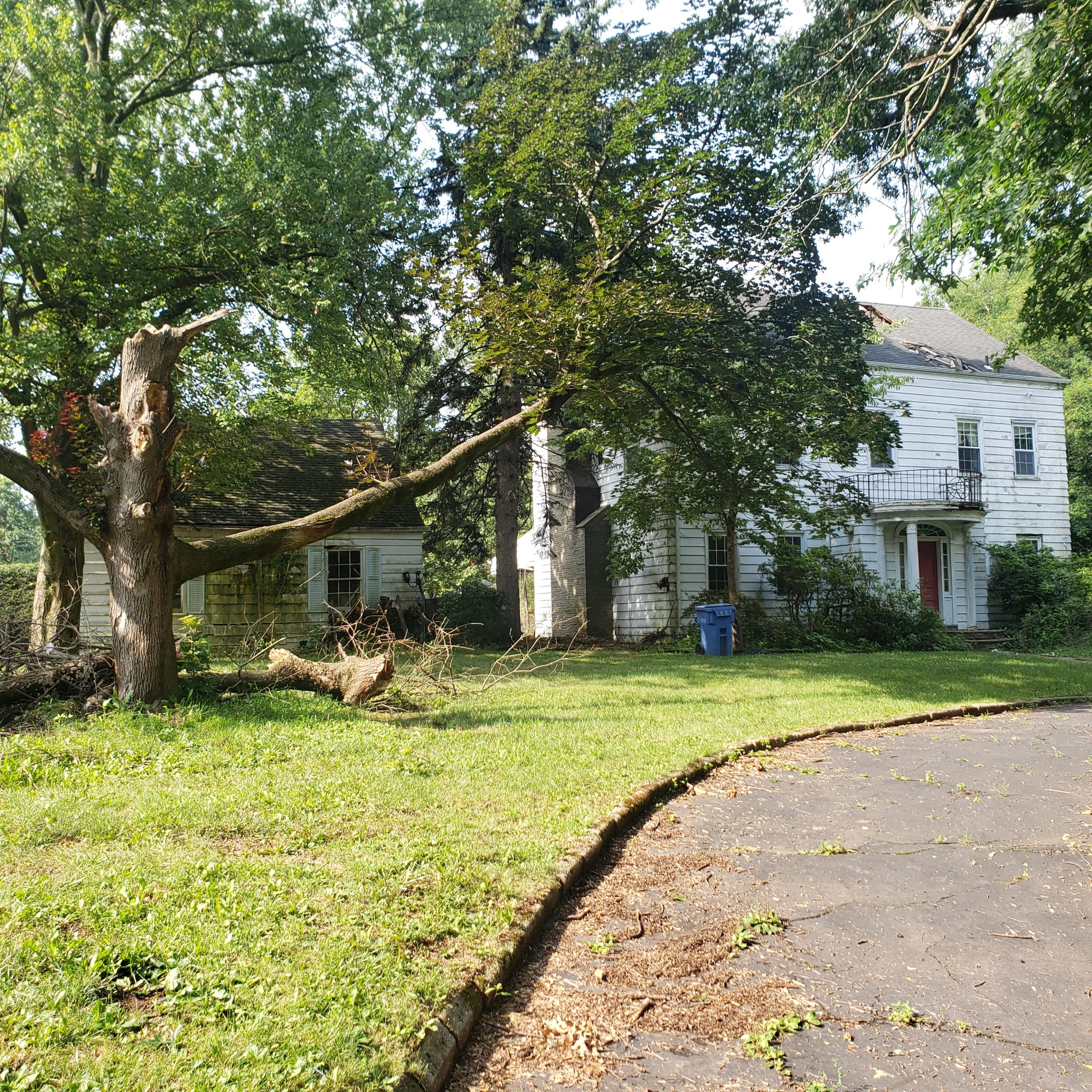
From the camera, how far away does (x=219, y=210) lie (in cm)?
1291

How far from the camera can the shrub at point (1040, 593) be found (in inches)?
813

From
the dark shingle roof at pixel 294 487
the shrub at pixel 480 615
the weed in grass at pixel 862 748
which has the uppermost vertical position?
the dark shingle roof at pixel 294 487

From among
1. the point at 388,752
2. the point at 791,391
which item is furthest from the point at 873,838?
the point at 791,391

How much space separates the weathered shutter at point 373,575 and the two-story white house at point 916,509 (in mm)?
4533

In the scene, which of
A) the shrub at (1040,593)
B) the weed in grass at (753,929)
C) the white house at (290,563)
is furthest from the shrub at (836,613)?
the weed in grass at (753,929)

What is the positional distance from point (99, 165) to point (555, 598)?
15.5 meters

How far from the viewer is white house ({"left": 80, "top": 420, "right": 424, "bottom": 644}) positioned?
17.9 m

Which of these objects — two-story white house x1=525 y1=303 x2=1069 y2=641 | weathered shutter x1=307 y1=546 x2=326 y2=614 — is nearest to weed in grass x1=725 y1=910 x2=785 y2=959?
weathered shutter x1=307 y1=546 x2=326 y2=614

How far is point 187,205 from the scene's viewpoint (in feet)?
41.3

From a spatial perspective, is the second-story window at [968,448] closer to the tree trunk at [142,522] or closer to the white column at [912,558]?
the white column at [912,558]

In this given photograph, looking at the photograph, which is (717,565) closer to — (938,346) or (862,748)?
(938,346)

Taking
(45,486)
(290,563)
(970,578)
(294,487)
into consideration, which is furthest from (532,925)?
(970,578)

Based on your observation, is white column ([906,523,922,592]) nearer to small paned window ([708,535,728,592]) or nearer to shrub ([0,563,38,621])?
small paned window ([708,535,728,592])

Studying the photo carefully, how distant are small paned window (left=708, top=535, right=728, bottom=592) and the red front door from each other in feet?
18.9
